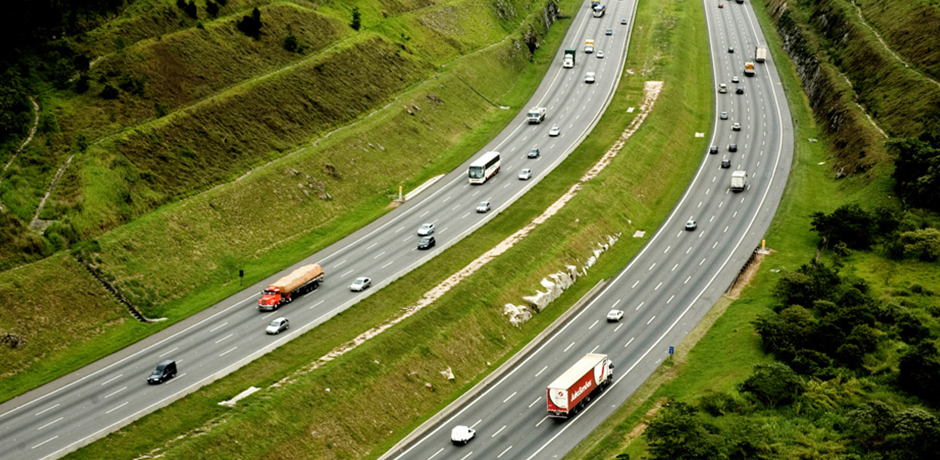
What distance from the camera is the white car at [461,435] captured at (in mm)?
72438

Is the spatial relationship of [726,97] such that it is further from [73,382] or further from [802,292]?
[73,382]

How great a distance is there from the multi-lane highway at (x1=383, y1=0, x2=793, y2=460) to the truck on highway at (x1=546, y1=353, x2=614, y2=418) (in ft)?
3.02

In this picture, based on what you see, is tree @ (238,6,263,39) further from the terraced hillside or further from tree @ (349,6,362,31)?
tree @ (349,6,362,31)

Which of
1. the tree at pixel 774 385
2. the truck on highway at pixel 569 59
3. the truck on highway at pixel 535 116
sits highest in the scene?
the tree at pixel 774 385

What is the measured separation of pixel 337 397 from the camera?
74750 mm

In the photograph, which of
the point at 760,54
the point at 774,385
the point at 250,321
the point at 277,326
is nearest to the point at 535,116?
the point at 760,54

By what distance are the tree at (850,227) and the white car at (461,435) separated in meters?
52.1

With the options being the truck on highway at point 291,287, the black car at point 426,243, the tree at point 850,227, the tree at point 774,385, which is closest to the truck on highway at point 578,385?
the tree at point 774,385

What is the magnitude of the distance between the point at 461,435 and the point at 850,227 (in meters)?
53.5

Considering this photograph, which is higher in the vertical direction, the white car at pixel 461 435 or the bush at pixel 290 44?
the bush at pixel 290 44

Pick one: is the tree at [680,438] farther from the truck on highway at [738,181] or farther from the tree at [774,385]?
the truck on highway at [738,181]

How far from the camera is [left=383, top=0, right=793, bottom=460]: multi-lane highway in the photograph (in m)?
74.4

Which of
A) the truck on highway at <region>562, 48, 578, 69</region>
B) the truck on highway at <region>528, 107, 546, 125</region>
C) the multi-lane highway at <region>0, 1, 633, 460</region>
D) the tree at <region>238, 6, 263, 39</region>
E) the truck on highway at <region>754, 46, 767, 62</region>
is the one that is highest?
the tree at <region>238, 6, 263, 39</region>

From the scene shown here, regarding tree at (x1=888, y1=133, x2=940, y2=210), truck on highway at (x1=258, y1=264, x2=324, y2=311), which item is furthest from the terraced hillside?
tree at (x1=888, y1=133, x2=940, y2=210)
